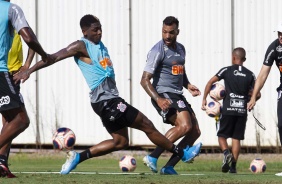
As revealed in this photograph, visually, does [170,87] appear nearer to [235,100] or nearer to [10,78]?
[235,100]

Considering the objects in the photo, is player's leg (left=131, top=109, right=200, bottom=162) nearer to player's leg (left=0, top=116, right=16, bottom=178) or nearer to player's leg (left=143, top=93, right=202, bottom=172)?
player's leg (left=143, top=93, right=202, bottom=172)

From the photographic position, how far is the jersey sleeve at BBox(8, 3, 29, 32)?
502 inches

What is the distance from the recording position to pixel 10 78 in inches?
515

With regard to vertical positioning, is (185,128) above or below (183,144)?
above

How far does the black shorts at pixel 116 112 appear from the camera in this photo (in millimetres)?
14102

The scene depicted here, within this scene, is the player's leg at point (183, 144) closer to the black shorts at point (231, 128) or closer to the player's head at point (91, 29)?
the player's head at point (91, 29)

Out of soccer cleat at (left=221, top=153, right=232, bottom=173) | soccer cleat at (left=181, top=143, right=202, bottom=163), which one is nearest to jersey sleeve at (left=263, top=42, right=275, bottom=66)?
soccer cleat at (left=181, top=143, right=202, bottom=163)

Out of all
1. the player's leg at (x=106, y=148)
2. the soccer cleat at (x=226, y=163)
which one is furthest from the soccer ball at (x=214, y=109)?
the player's leg at (x=106, y=148)

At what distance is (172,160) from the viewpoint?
15.5 metres

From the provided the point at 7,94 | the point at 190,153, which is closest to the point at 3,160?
the point at 7,94

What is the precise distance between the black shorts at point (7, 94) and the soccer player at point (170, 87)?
2.76 meters

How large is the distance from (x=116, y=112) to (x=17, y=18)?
2057 mm

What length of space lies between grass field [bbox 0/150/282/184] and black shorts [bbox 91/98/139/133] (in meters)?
0.73

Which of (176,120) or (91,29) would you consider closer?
(91,29)
